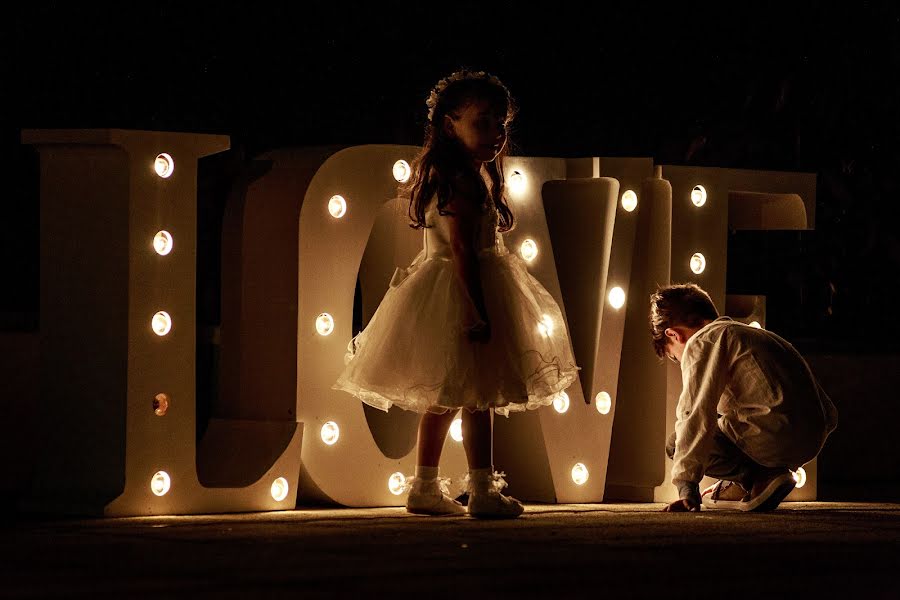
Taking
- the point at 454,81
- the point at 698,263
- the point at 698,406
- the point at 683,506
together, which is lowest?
the point at 683,506

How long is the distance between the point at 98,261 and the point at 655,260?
7.52 feet

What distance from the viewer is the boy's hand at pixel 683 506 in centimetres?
593

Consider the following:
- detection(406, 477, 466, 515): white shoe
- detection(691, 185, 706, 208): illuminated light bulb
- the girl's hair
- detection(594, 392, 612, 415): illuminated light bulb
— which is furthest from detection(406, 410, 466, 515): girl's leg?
detection(691, 185, 706, 208): illuminated light bulb

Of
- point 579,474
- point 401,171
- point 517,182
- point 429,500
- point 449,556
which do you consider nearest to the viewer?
point 449,556

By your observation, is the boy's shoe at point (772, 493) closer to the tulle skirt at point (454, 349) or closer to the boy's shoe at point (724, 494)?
the boy's shoe at point (724, 494)

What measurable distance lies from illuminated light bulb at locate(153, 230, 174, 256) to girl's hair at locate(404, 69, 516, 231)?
0.82 meters

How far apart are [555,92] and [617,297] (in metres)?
2.24

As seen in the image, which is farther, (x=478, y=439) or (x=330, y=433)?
(x=330, y=433)

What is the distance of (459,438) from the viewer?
630 cm

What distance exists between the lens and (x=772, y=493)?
6.04m

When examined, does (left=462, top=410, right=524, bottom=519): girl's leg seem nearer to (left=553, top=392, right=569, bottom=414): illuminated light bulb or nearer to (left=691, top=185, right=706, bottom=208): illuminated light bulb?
(left=553, top=392, right=569, bottom=414): illuminated light bulb

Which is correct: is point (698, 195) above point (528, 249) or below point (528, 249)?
above

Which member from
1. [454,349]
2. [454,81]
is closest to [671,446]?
[454,349]

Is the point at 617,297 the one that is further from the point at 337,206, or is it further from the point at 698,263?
the point at 337,206
